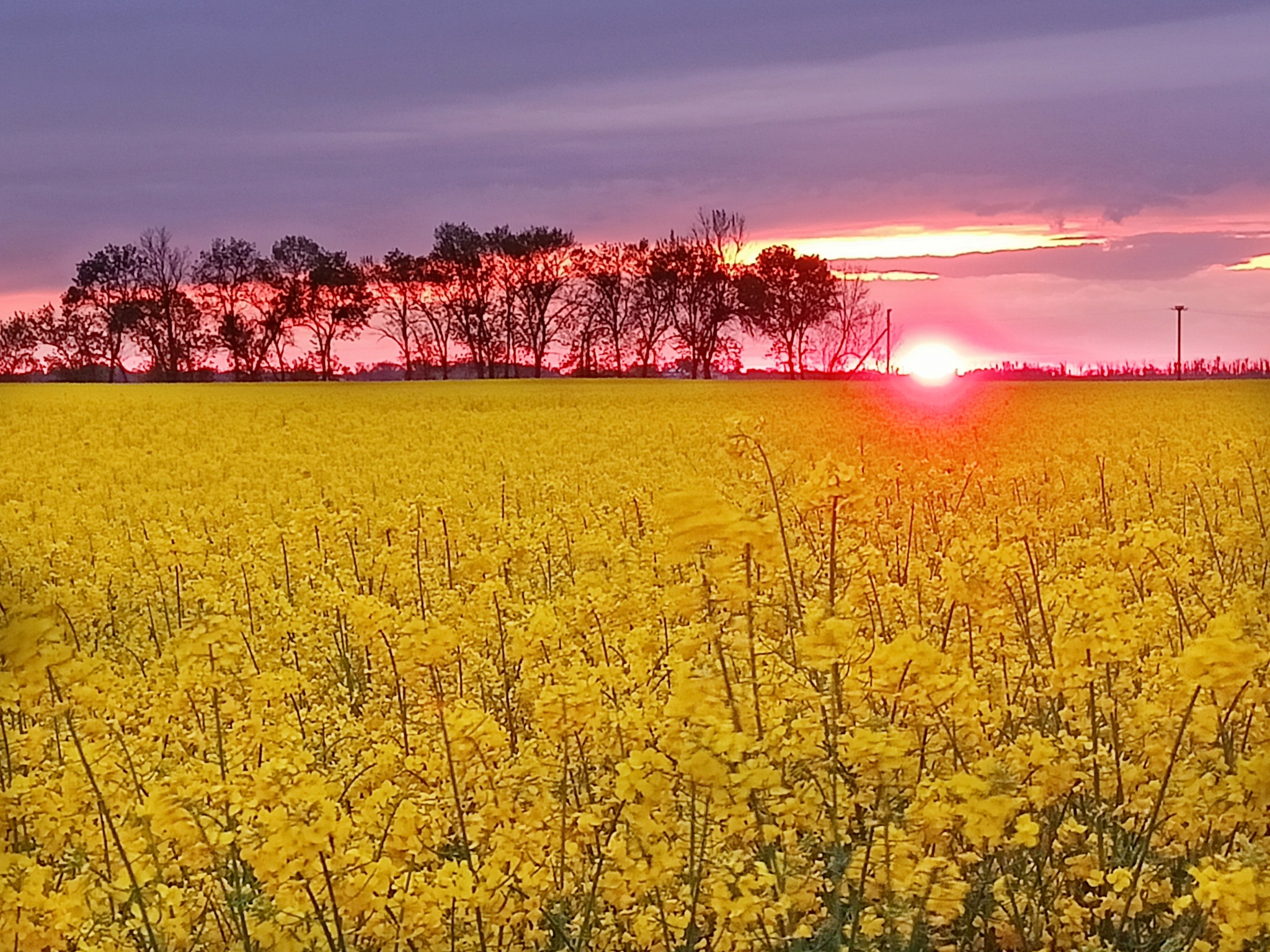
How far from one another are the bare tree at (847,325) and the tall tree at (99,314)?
9.75 ft

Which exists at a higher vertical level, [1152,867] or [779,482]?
[779,482]

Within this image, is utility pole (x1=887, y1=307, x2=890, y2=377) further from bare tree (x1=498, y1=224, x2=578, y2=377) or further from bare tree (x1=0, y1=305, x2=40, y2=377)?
bare tree (x1=0, y1=305, x2=40, y2=377)

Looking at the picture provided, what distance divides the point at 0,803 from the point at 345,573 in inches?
116

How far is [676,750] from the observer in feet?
10.4

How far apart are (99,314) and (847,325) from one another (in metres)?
3.27

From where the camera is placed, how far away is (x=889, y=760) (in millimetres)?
3131

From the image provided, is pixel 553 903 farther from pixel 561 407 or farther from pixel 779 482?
pixel 561 407

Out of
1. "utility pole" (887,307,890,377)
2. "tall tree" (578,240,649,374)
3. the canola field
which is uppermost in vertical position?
"tall tree" (578,240,649,374)

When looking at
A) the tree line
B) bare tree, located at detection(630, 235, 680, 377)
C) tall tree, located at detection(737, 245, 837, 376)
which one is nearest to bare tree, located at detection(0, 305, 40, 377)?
the tree line

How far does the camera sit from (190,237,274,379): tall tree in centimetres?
583

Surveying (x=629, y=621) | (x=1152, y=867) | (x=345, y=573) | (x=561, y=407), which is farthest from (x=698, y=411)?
(x=1152, y=867)

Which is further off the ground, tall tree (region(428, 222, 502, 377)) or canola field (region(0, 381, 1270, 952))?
tall tree (region(428, 222, 502, 377))

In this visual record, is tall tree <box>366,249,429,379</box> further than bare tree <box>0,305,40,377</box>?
No

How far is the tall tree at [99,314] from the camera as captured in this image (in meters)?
5.87
